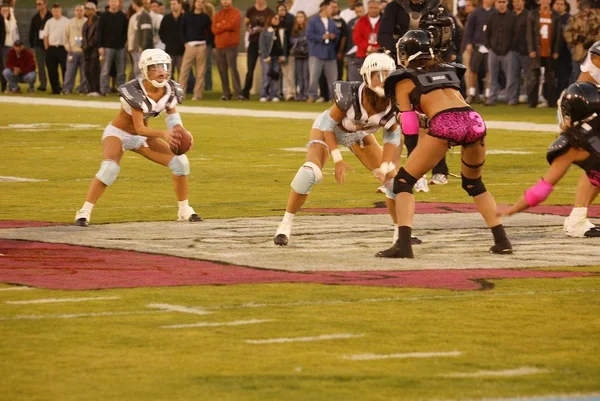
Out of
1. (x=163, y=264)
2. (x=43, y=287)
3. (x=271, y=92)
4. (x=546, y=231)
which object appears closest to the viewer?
(x=43, y=287)

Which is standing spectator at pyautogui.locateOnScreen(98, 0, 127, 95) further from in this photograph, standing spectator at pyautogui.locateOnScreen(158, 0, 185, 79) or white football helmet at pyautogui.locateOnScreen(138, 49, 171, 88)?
white football helmet at pyautogui.locateOnScreen(138, 49, 171, 88)

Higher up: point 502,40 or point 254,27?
point 502,40

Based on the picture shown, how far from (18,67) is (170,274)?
28147mm

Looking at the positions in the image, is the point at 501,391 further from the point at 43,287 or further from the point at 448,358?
the point at 43,287

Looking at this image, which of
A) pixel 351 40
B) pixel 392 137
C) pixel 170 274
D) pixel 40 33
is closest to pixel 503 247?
pixel 392 137

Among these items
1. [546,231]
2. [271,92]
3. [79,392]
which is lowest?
[271,92]

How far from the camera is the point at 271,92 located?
3384 cm

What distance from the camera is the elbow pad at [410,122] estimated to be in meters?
10.7

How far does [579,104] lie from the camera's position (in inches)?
422

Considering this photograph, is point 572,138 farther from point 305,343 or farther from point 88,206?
point 88,206

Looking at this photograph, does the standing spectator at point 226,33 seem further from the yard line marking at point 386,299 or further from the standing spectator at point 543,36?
the yard line marking at point 386,299

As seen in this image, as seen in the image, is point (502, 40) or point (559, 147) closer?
point (559, 147)

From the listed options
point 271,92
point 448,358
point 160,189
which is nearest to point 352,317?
point 448,358

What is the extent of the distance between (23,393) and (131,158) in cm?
1408
